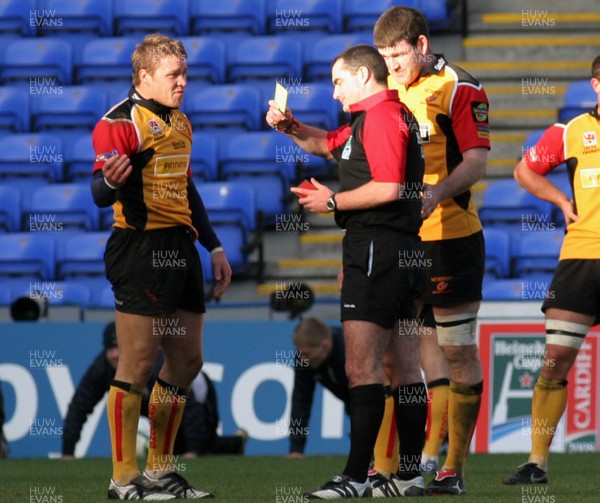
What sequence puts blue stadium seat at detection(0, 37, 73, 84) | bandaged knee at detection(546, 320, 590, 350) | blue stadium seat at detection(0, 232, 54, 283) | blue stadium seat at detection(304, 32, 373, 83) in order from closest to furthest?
bandaged knee at detection(546, 320, 590, 350) → blue stadium seat at detection(0, 232, 54, 283) → blue stadium seat at detection(304, 32, 373, 83) → blue stadium seat at detection(0, 37, 73, 84)

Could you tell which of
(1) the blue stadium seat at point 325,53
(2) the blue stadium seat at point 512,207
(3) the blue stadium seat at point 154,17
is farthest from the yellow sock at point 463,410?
(3) the blue stadium seat at point 154,17

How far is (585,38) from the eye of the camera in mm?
14758

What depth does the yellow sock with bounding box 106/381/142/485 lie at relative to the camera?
19.9 feet

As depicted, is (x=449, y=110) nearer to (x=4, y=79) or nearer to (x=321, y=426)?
(x=321, y=426)

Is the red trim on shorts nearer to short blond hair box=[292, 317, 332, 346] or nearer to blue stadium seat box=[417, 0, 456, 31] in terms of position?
short blond hair box=[292, 317, 332, 346]

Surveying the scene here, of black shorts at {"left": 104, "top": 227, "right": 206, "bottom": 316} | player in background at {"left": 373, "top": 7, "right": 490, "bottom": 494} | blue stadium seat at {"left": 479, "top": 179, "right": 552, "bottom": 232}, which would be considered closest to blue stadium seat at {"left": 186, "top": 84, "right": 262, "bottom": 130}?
blue stadium seat at {"left": 479, "top": 179, "right": 552, "bottom": 232}

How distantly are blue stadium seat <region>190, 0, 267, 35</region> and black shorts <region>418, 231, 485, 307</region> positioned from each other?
903 cm

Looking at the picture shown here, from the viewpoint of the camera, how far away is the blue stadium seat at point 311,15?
49.1 feet

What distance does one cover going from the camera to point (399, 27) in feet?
21.1

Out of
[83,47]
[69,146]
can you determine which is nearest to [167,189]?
[69,146]

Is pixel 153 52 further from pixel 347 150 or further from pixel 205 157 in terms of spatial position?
pixel 205 157

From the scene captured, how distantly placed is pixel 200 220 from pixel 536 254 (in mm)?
5943

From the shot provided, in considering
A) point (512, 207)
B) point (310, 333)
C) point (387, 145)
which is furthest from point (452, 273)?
point (512, 207)

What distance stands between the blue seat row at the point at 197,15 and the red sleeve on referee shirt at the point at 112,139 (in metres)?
8.78
